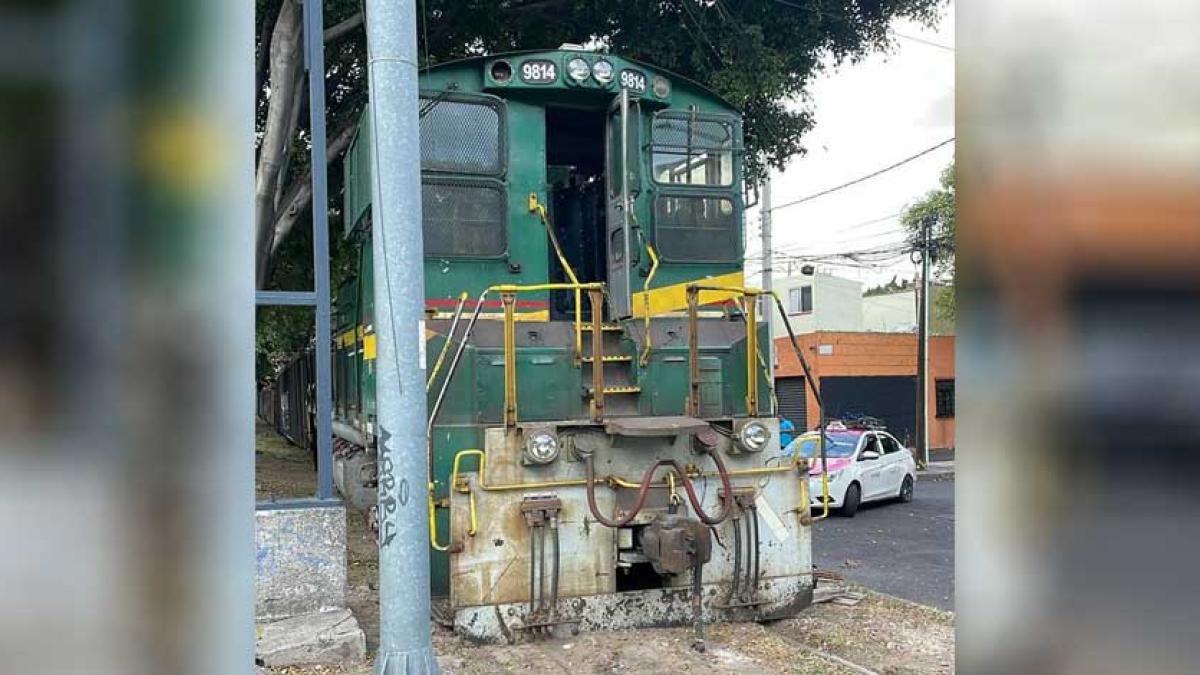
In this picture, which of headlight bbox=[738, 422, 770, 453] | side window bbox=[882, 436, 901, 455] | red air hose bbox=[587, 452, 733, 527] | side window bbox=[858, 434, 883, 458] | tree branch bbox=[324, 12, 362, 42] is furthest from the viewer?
side window bbox=[882, 436, 901, 455]

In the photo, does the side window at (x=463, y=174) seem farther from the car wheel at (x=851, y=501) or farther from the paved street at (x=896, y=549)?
the car wheel at (x=851, y=501)

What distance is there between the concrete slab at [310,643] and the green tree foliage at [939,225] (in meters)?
19.3

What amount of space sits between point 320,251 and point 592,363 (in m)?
2.08

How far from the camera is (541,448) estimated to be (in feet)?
19.8

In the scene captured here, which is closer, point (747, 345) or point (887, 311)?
point (747, 345)

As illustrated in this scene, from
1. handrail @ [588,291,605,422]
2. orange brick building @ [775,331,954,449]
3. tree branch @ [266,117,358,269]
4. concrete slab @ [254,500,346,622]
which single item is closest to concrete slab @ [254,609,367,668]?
concrete slab @ [254,500,346,622]

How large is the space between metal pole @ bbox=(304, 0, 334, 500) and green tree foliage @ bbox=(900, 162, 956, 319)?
18661mm

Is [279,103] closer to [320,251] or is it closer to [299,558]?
[320,251]

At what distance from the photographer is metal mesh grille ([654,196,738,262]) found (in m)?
7.65

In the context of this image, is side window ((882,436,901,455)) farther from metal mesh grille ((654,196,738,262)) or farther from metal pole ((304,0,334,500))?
metal pole ((304,0,334,500))

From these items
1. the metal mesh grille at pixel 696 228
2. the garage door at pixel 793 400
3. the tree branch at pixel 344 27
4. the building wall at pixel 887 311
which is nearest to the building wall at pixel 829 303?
the building wall at pixel 887 311

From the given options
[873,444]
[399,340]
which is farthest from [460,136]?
[873,444]

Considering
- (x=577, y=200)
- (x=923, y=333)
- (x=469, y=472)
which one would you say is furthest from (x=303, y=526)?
(x=923, y=333)
